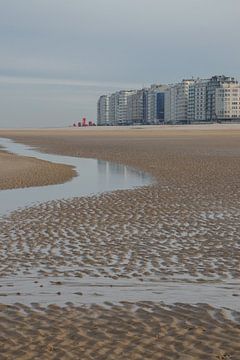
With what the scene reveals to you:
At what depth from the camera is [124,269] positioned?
9195 millimetres

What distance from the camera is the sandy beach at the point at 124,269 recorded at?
5918mm

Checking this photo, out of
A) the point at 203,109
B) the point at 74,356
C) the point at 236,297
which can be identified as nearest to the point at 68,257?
the point at 236,297

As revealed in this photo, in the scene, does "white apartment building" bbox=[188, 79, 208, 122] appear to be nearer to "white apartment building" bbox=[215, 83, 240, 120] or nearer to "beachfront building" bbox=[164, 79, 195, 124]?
"beachfront building" bbox=[164, 79, 195, 124]

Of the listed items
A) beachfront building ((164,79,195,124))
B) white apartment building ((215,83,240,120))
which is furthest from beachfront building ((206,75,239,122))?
beachfront building ((164,79,195,124))

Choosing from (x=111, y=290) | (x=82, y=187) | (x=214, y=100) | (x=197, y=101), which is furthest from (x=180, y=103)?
Answer: (x=111, y=290)

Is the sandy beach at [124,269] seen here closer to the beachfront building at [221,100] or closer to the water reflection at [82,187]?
the water reflection at [82,187]

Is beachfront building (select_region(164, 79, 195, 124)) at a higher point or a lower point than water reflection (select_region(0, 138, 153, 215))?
higher

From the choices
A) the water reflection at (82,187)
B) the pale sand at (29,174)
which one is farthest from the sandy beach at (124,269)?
the pale sand at (29,174)

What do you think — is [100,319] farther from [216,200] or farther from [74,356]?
[216,200]

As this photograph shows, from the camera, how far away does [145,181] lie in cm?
2289

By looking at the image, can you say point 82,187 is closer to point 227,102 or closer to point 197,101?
point 227,102

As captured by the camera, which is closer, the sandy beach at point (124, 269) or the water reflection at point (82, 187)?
the sandy beach at point (124, 269)

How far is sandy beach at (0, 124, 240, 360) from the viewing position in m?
5.92

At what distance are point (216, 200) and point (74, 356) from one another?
39.0 ft
